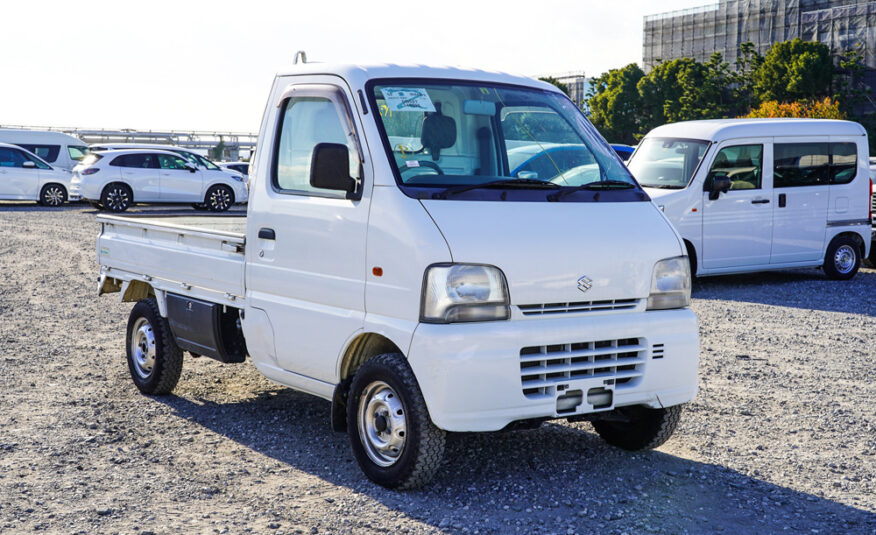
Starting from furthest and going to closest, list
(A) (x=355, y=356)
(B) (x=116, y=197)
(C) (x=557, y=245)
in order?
1. (B) (x=116, y=197)
2. (A) (x=355, y=356)
3. (C) (x=557, y=245)

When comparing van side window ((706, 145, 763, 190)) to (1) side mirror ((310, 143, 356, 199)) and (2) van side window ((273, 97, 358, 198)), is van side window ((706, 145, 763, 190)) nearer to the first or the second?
(2) van side window ((273, 97, 358, 198))

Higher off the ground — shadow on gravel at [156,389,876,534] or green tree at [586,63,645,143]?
green tree at [586,63,645,143]

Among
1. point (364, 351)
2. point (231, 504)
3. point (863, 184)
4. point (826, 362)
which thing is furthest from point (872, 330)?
point (231, 504)

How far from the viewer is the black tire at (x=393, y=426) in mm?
4809

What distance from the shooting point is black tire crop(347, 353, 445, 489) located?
189 inches

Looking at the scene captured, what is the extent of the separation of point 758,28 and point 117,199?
255 ft

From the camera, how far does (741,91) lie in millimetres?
70062

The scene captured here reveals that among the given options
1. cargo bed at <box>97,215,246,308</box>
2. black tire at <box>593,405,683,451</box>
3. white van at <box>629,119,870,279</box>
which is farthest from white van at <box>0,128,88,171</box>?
black tire at <box>593,405,683,451</box>

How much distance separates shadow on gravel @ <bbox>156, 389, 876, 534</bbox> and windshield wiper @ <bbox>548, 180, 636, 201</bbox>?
1.49m

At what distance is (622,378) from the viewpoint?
199 inches

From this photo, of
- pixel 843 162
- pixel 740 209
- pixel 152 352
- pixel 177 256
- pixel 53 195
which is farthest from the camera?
pixel 53 195

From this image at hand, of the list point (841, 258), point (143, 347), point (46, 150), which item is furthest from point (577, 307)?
point (46, 150)

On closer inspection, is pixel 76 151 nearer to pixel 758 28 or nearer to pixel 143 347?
pixel 143 347

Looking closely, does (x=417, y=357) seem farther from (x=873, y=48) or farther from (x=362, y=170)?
(x=873, y=48)
